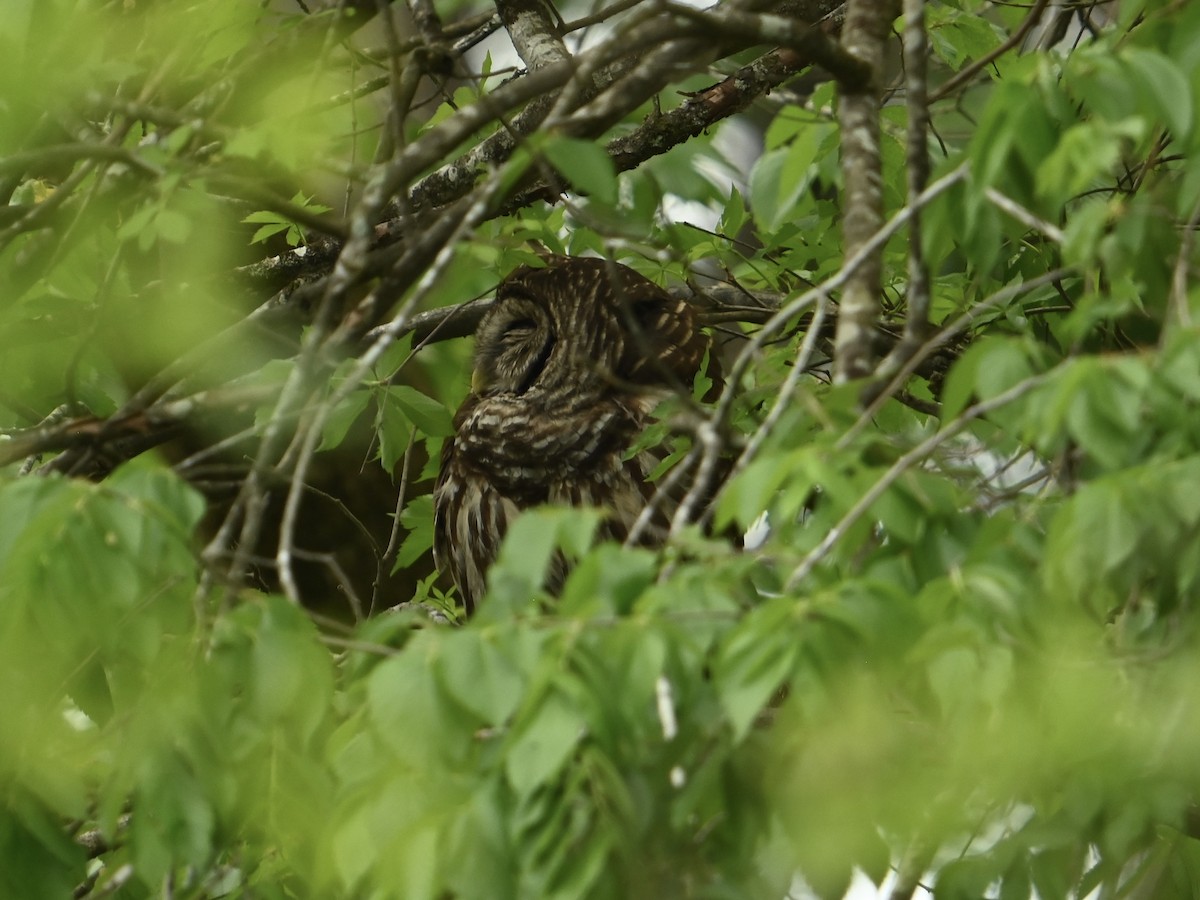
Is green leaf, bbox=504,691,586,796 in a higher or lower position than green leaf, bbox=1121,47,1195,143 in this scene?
lower

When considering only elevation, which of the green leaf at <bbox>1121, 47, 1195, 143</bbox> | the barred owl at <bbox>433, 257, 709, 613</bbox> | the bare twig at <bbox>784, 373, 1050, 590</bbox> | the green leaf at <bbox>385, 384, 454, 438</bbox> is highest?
the green leaf at <bbox>1121, 47, 1195, 143</bbox>

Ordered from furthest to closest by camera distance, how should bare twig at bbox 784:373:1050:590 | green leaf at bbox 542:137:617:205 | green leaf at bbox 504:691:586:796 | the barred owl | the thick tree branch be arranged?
the barred owl < the thick tree branch < green leaf at bbox 542:137:617:205 < bare twig at bbox 784:373:1050:590 < green leaf at bbox 504:691:586:796

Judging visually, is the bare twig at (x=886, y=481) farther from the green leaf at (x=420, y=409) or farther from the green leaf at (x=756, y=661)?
the green leaf at (x=420, y=409)

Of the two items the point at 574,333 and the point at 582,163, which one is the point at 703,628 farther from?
the point at 574,333

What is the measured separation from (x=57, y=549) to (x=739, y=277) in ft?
8.43

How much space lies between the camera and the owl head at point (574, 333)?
152 inches

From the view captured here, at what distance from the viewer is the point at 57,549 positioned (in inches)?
62.2

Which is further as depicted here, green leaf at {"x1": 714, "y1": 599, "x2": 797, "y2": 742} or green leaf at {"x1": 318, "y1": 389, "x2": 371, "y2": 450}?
green leaf at {"x1": 318, "y1": 389, "x2": 371, "y2": 450}

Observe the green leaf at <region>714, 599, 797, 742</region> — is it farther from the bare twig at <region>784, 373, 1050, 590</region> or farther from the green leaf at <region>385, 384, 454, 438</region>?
the green leaf at <region>385, 384, 454, 438</region>

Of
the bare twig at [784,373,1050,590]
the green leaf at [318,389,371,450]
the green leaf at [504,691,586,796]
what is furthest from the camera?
the green leaf at [318,389,371,450]

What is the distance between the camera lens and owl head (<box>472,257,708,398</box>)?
385 cm

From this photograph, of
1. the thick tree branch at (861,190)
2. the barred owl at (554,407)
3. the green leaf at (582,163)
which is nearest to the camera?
the green leaf at (582,163)

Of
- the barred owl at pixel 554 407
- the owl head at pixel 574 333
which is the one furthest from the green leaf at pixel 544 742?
the owl head at pixel 574 333

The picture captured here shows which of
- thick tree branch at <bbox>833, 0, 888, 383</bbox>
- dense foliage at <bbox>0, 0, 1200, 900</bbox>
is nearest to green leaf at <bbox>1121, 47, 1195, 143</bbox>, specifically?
dense foliage at <bbox>0, 0, 1200, 900</bbox>
